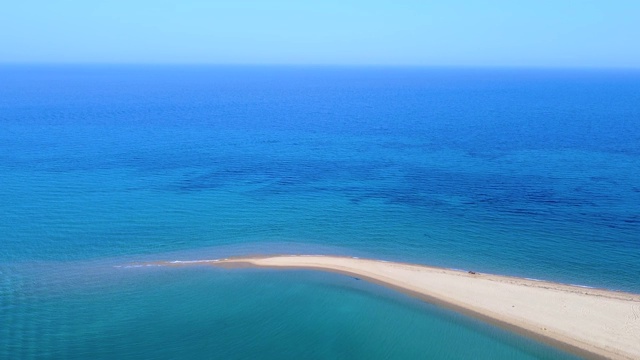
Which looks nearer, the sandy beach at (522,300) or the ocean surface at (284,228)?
the sandy beach at (522,300)

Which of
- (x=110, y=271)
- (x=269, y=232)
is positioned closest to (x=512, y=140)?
(x=269, y=232)

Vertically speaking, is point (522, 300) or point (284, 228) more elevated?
point (284, 228)

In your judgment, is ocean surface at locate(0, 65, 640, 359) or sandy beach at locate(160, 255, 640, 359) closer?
sandy beach at locate(160, 255, 640, 359)

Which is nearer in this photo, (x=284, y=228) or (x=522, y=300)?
(x=522, y=300)
